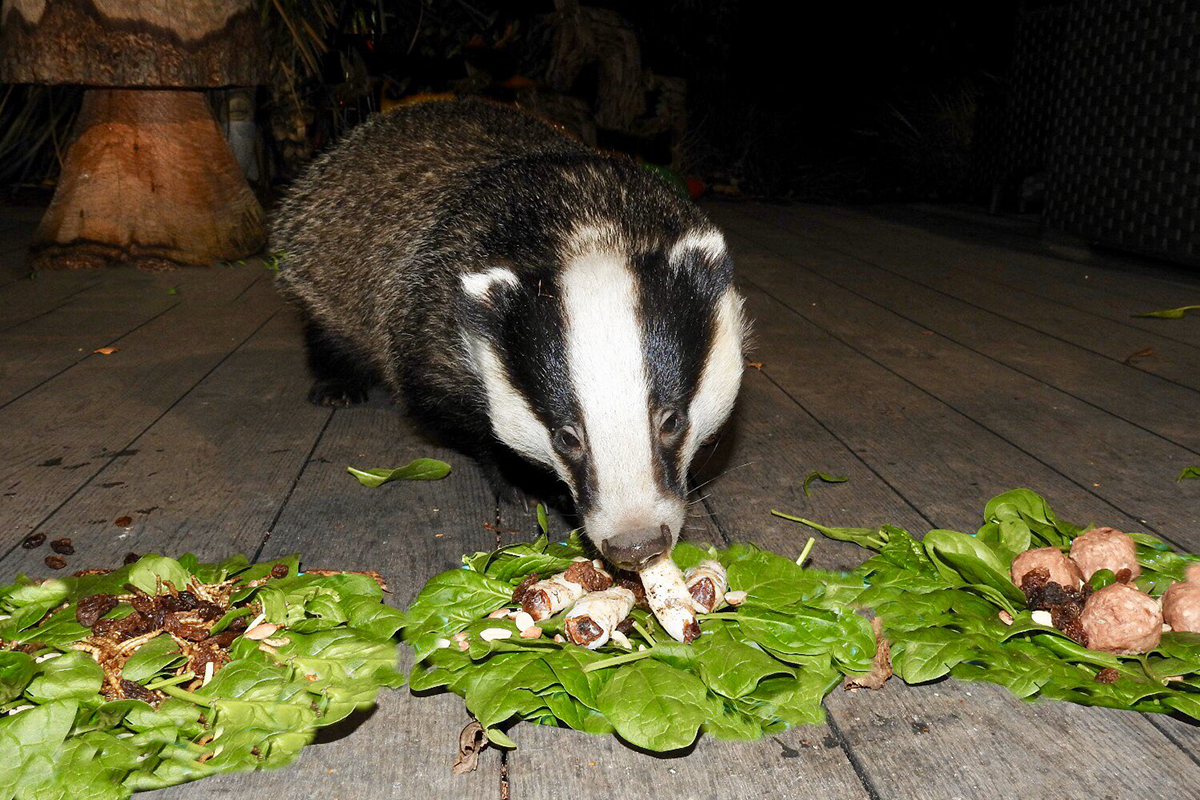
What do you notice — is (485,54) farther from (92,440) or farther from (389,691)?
(389,691)

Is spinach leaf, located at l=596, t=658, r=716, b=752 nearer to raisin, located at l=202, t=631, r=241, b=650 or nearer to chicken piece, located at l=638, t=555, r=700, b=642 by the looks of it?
chicken piece, located at l=638, t=555, r=700, b=642

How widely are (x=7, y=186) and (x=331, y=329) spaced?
5.33m

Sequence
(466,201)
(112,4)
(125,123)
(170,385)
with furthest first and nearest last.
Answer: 1. (125,123)
2. (112,4)
3. (170,385)
4. (466,201)

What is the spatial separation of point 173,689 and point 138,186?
12.1ft

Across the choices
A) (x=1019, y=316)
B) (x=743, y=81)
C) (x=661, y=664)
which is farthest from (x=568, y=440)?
(x=743, y=81)

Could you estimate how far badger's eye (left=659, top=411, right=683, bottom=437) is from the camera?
1795 millimetres

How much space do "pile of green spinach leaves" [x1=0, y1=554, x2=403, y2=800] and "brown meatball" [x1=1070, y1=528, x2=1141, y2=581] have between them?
3.62ft

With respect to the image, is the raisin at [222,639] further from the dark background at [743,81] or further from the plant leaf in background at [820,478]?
the dark background at [743,81]

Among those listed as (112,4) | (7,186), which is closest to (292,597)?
(112,4)

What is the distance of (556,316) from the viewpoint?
1.80 m

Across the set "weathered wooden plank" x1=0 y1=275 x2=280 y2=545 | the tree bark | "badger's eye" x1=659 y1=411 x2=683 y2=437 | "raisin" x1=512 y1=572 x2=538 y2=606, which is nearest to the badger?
"badger's eye" x1=659 y1=411 x2=683 y2=437

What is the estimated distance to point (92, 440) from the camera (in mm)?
2461

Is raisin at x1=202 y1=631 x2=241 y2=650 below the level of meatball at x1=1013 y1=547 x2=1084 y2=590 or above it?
below

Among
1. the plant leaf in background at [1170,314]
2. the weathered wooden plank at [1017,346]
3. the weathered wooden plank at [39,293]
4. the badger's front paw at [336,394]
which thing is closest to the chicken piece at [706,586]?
the weathered wooden plank at [1017,346]
